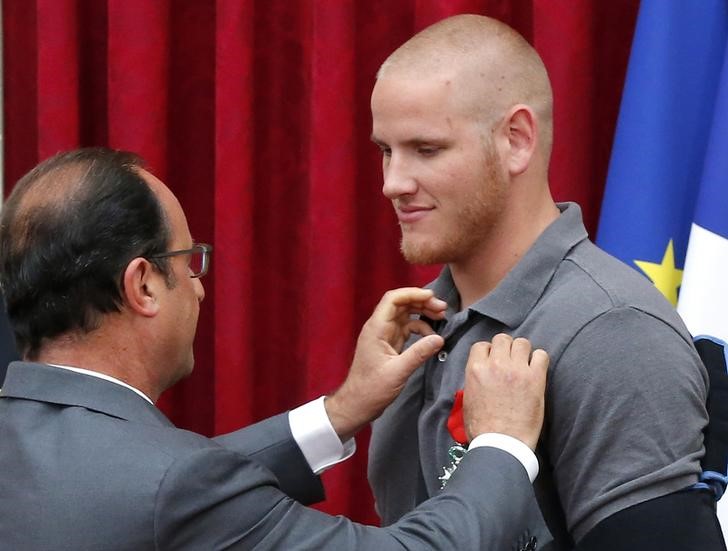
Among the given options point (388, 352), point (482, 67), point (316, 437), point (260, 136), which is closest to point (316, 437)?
point (316, 437)

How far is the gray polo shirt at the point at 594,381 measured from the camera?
3.90 ft

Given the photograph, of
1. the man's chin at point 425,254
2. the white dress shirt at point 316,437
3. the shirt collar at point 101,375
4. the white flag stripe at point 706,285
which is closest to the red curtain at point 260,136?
the white flag stripe at point 706,285

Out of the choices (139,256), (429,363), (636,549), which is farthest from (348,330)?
(636,549)

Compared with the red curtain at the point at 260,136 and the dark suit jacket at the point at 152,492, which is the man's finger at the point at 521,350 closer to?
the dark suit jacket at the point at 152,492

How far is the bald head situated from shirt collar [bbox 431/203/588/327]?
11cm

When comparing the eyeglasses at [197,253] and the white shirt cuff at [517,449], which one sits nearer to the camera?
the white shirt cuff at [517,449]

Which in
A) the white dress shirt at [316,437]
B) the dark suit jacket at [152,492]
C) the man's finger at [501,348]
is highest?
the man's finger at [501,348]

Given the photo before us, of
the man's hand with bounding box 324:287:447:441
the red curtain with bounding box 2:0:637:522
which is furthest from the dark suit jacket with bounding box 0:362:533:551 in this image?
the red curtain with bounding box 2:0:637:522

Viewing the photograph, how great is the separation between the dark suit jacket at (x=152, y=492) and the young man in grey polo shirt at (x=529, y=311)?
0.09 metres

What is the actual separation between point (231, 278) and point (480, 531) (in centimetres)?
120

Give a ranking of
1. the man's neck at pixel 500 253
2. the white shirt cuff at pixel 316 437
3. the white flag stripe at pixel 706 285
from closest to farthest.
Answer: the man's neck at pixel 500 253 < the white shirt cuff at pixel 316 437 < the white flag stripe at pixel 706 285

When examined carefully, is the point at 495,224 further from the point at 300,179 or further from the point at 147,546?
the point at 300,179

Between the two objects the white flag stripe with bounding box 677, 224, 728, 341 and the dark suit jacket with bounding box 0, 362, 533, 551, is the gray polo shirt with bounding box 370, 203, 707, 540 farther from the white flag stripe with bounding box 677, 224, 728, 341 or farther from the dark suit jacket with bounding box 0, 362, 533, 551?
the white flag stripe with bounding box 677, 224, 728, 341

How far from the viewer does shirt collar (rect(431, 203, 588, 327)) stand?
132 cm
